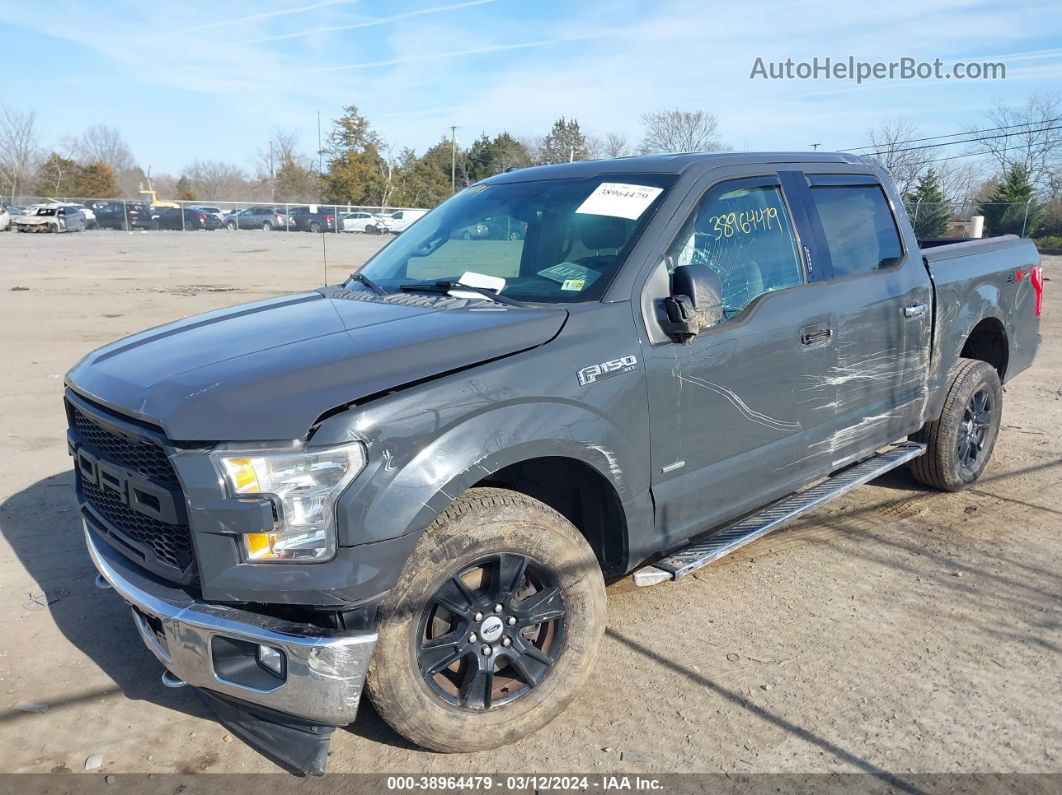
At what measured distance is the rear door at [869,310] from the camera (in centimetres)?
416

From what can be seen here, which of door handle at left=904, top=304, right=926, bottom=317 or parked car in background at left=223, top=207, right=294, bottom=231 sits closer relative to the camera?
door handle at left=904, top=304, right=926, bottom=317

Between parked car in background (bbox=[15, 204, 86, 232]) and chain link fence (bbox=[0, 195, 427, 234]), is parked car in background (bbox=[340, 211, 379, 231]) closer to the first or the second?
chain link fence (bbox=[0, 195, 427, 234])

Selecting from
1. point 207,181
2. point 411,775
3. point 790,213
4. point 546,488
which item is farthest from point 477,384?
point 207,181

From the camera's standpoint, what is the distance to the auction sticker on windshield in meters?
3.54

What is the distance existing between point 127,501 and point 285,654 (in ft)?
2.56

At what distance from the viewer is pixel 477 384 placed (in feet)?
9.00

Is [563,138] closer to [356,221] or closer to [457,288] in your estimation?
[356,221]

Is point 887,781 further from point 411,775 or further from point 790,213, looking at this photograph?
point 790,213

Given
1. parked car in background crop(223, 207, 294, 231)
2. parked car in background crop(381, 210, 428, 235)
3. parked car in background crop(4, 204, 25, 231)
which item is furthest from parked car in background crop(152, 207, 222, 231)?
parked car in background crop(381, 210, 428, 235)

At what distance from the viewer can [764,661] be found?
351cm

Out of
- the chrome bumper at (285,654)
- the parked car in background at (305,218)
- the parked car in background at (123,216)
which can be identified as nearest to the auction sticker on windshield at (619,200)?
the chrome bumper at (285,654)

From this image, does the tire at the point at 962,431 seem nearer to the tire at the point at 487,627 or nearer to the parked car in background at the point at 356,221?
the tire at the point at 487,627

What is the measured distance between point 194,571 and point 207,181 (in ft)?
355

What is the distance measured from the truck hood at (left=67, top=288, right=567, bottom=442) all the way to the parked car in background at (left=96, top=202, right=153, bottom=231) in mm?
54154
